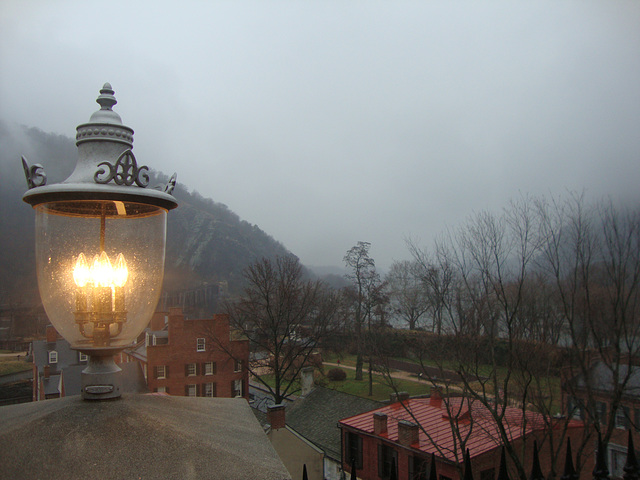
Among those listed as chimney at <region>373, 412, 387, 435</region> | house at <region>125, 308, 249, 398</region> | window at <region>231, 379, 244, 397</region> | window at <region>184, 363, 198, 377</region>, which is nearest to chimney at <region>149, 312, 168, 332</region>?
house at <region>125, 308, 249, 398</region>

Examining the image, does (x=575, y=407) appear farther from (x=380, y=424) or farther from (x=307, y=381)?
(x=307, y=381)

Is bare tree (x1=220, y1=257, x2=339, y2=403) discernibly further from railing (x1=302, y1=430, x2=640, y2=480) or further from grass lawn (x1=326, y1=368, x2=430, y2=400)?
railing (x1=302, y1=430, x2=640, y2=480)

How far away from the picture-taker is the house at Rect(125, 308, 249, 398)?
74.7 ft

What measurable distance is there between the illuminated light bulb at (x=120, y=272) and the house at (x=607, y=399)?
23.5 feet

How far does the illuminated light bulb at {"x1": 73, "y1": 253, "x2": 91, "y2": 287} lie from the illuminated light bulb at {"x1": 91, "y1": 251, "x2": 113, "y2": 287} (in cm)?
2

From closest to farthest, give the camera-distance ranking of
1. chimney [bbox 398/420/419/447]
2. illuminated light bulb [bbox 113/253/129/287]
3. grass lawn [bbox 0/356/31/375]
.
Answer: illuminated light bulb [bbox 113/253/129/287], chimney [bbox 398/420/419/447], grass lawn [bbox 0/356/31/375]

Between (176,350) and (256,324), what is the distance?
4.62 m

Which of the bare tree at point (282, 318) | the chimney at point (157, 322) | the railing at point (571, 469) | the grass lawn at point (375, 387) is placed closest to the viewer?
the railing at point (571, 469)

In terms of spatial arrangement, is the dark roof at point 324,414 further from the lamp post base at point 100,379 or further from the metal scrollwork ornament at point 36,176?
the metal scrollwork ornament at point 36,176

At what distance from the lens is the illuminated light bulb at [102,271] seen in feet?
6.63

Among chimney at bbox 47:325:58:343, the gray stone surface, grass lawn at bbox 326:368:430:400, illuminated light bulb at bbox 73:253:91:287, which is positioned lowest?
grass lawn at bbox 326:368:430:400

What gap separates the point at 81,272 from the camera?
1999 mm

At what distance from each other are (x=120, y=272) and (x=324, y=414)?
18.7m

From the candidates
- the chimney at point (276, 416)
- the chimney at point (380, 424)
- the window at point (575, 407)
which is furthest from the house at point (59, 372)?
the window at point (575, 407)
